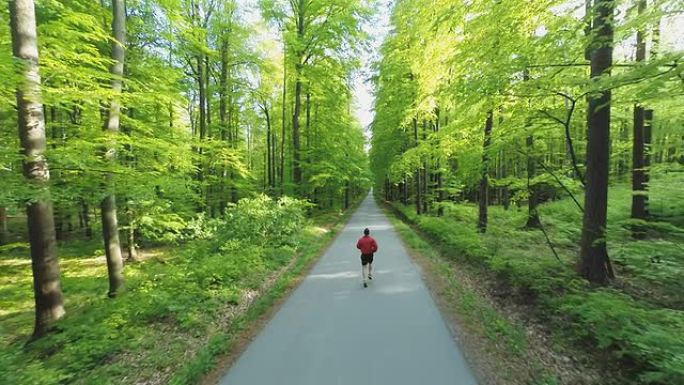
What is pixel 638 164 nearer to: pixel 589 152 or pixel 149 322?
pixel 589 152

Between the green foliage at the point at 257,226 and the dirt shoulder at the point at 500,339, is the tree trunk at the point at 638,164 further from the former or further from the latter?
the green foliage at the point at 257,226

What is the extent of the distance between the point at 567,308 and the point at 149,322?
771cm

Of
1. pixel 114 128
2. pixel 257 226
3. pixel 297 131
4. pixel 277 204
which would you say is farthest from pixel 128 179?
pixel 297 131

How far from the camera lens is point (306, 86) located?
1983 cm

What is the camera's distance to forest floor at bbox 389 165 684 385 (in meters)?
4.14

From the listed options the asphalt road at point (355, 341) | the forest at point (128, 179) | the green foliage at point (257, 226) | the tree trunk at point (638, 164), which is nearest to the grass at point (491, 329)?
the asphalt road at point (355, 341)

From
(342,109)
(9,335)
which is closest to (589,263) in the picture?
(9,335)

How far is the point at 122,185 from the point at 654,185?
43.1 feet

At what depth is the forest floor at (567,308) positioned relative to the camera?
414 centimetres

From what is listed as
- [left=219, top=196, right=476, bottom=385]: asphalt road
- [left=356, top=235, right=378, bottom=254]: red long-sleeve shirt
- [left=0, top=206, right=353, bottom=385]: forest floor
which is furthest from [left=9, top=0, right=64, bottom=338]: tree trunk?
[left=356, top=235, right=378, bottom=254]: red long-sleeve shirt

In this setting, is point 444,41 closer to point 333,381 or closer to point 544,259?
point 544,259

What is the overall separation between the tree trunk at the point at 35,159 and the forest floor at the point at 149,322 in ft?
1.82

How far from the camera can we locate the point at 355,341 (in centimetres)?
520

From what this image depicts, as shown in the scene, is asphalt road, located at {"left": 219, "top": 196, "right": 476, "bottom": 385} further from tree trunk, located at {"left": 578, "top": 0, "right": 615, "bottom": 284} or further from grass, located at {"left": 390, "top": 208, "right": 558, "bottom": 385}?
tree trunk, located at {"left": 578, "top": 0, "right": 615, "bottom": 284}
